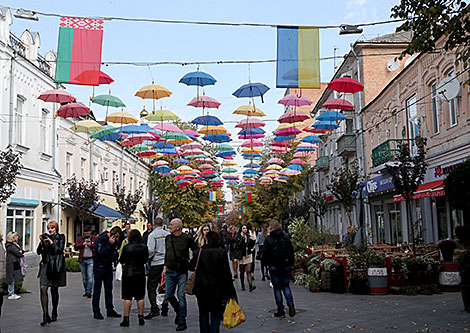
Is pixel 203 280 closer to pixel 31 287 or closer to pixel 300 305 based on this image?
pixel 300 305

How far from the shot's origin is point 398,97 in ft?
78.2

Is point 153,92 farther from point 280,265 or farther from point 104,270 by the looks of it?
point 280,265

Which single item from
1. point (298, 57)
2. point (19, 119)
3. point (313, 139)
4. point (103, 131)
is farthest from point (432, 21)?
point (19, 119)

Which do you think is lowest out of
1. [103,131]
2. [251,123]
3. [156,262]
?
[156,262]

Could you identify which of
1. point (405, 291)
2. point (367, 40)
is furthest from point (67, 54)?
point (367, 40)

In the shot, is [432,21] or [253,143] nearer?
[432,21]

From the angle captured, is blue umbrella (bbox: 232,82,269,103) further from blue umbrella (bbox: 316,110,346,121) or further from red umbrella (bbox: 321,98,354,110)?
blue umbrella (bbox: 316,110,346,121)

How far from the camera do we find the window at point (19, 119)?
22.1 metres

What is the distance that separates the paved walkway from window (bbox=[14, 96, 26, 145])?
1131 cm

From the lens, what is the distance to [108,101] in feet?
58.2

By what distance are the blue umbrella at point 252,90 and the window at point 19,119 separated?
1080 cm

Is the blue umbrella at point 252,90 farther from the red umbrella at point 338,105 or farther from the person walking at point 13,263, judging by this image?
the person walking at point 13,263

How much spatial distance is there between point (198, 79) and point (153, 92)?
1.64 metres

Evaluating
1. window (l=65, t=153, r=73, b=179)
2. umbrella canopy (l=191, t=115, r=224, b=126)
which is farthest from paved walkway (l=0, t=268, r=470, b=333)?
window (l=65, t=153, r=73, b=179)
